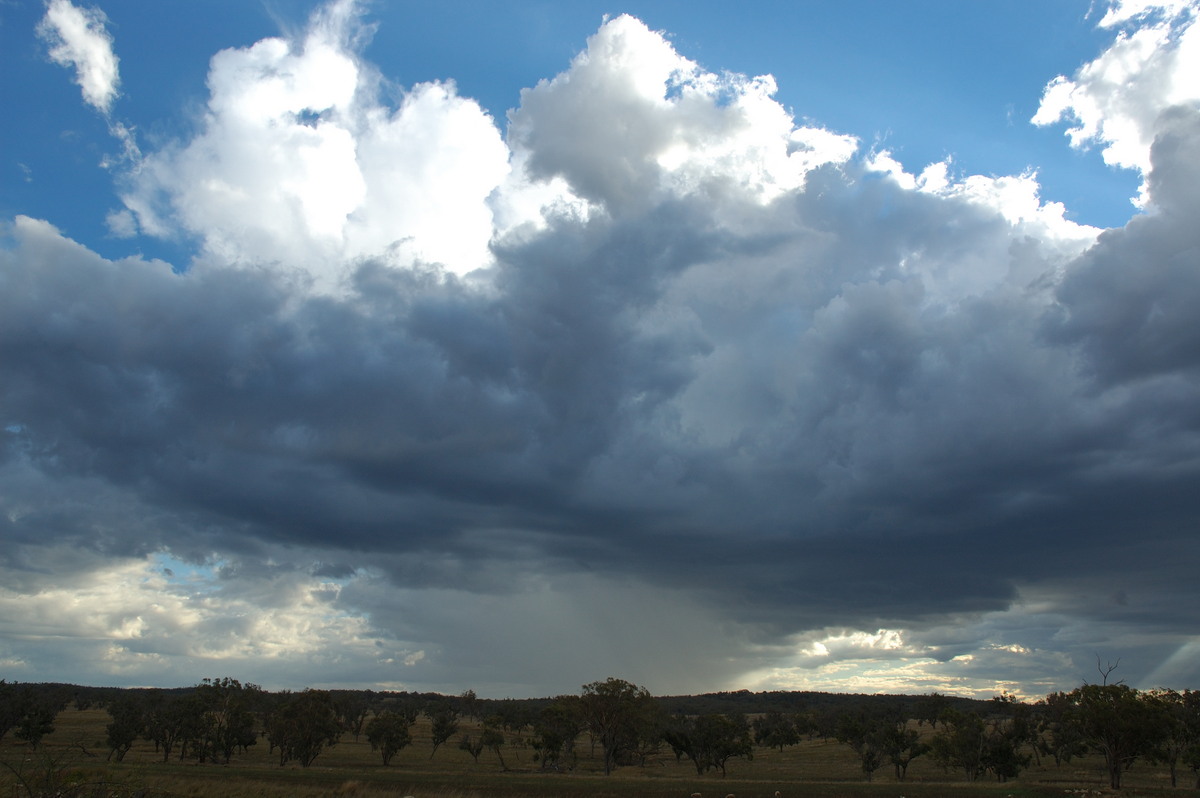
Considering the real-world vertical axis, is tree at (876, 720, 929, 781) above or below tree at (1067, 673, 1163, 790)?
below

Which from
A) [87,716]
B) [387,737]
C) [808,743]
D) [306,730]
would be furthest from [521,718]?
[87,716]

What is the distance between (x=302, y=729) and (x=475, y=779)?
88.4 ft

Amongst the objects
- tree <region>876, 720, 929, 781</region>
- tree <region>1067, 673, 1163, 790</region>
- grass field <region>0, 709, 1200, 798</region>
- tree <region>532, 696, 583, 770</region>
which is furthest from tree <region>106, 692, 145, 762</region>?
tree <region>1067, 673, 1163, 790</region>

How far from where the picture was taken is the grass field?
38.8 metres

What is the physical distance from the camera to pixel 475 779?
221ft

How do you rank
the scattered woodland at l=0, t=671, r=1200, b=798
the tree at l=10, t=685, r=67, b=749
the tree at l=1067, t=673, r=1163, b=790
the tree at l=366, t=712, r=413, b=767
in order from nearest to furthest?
the scattered woodland at l=0, t=671, r=1200, b=798, the tree at l=1067, t=673, r=1163, b=790, the tree at l=366, t=712, r=413, b=767, the tree at l=10, t=685, r=67, b=749

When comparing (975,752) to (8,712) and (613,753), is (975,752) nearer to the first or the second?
(613,753)

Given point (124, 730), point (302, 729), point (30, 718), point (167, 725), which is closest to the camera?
point (302, 729)

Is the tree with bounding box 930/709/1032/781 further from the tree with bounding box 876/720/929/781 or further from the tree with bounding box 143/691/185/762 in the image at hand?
the tree with bounding box 143/691/185/762

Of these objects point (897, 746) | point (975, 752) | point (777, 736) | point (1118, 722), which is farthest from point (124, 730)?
point (1118, 722)

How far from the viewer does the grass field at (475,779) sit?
127 feet

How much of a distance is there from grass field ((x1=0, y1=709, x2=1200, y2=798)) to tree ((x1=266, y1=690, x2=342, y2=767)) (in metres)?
3.88

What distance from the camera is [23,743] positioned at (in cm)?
9756

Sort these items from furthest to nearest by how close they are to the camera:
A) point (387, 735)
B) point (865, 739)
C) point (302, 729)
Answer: point (865, 739), point (387, 735), point (302, 729)
